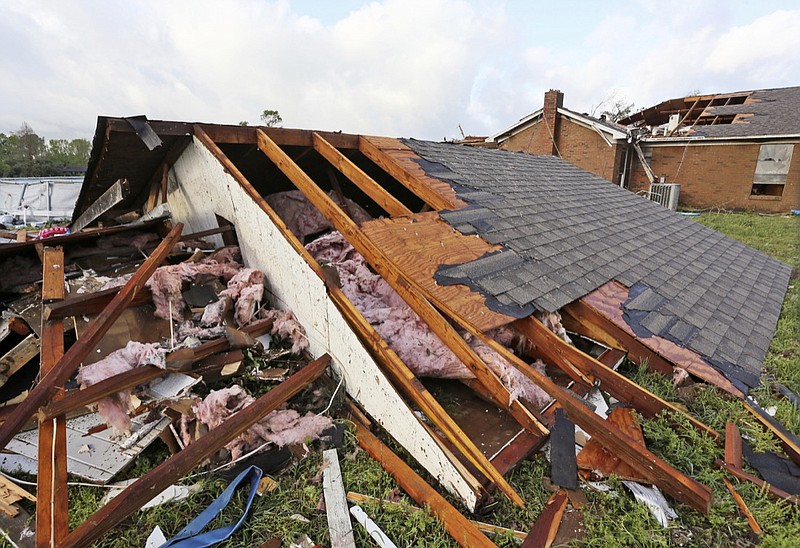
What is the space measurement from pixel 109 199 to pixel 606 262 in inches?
268

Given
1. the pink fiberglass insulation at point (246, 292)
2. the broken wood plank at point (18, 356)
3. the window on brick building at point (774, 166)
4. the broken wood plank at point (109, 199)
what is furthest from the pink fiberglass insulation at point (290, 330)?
the window on brick building at point (774, 166)

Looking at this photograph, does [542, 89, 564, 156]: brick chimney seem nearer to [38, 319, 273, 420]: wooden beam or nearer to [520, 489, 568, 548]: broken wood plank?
[38, 319, 273, 420]: wooden beam

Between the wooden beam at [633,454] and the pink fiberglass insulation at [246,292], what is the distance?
8.50ft

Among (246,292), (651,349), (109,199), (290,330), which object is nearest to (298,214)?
(246,292)

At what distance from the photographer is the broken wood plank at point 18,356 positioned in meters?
3.38

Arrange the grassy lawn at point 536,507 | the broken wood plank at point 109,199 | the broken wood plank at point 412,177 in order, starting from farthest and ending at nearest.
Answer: the broken wood plank at point 109,199 < the broken wood plank at point 412,177 < the grassy lawn at point 536,507

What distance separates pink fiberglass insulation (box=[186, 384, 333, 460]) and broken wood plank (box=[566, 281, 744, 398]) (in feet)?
8.43

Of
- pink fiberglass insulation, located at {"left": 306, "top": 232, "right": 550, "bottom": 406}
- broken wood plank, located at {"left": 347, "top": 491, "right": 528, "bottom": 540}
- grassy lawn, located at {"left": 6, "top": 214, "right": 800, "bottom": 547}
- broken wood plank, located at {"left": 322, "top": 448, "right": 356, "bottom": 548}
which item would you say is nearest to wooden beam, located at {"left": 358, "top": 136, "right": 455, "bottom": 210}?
pink fiberglass insulation, located at {"left": 306, "top": 232, "right": 550, "bottom": 406}

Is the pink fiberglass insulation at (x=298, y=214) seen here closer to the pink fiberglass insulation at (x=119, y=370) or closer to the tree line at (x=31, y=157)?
the pink fiberglass insulation at (x=119, y=370)

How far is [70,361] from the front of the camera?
2643 mm

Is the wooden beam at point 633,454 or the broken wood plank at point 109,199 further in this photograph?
the broken wood plank at point 109,199

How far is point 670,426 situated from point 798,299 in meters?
5.24

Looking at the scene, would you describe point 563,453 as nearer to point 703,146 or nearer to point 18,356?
point 18,356

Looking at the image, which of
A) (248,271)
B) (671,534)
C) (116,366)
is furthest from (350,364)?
(671,534)
